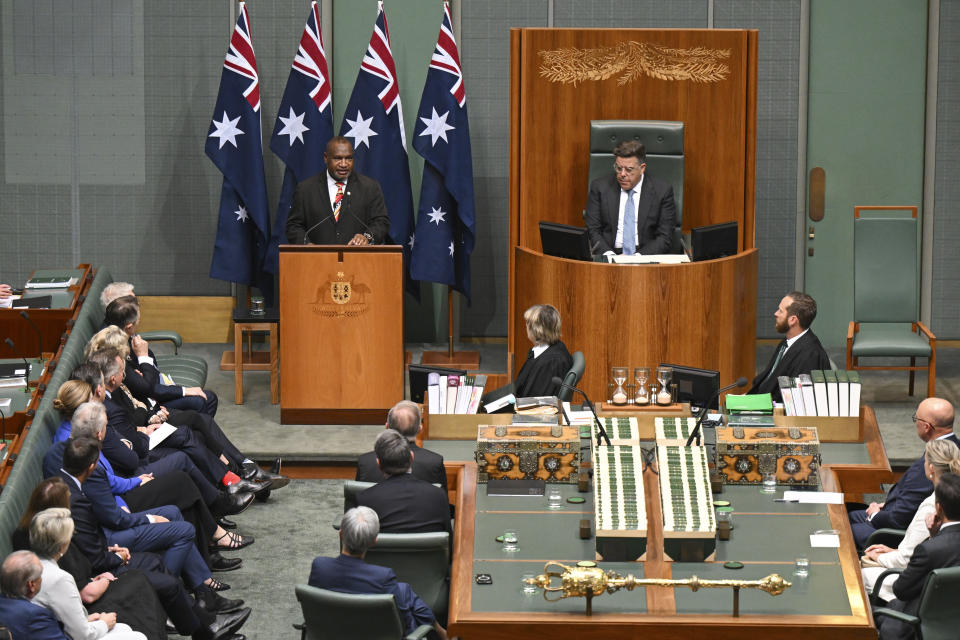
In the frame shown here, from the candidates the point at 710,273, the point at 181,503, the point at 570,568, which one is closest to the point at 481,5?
the point at 710,273

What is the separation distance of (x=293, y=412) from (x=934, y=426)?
12.4 ft

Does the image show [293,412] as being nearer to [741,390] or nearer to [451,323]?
[451,323]

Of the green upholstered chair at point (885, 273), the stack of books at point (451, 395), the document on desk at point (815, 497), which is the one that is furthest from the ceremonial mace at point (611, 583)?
the green upholstered chair at point (885, 273)

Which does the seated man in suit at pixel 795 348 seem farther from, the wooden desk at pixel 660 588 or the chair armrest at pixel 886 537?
the chair armrest at pixel 886 537

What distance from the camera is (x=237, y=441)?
26.6 feet

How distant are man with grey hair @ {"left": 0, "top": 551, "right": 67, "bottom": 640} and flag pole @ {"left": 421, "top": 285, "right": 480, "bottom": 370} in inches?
202

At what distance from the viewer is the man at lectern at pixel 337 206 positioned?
8.80 metres

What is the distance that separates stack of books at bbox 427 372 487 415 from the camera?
6.68 m

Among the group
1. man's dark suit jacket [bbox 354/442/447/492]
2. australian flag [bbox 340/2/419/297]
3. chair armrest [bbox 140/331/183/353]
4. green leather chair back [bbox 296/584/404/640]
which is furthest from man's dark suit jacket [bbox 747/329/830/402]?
australian flag [bbox 340/2/419/297]

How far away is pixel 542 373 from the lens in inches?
276

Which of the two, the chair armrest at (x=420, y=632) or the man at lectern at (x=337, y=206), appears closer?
the chair armrest at (x=420, y=632)

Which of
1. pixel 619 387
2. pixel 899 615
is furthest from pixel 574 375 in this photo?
pixel 899 615

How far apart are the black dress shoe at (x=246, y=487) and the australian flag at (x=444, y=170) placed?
2.74 metres

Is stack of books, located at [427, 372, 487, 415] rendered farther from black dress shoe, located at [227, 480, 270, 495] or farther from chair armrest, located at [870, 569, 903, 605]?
chair armrest, located at [870, 569, 903, 605]
